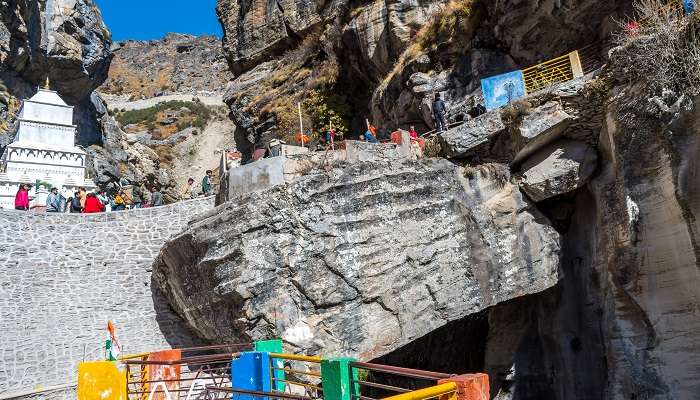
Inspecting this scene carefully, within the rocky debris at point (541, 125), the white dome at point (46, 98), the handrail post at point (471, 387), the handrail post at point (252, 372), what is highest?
the white dome at point (46, 98)

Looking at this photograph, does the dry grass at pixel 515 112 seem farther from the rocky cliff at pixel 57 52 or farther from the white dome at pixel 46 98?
the rocky cliff at pixel 57 52

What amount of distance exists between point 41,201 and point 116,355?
10.2 meters

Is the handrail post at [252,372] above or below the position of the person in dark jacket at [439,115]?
below

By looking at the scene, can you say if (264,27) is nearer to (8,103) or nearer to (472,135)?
(8,103)

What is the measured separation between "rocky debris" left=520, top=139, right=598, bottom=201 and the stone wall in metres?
9.11

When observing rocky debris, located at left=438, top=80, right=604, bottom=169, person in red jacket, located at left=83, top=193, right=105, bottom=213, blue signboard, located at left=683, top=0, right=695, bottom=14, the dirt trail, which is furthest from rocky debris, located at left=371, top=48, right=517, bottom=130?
the dirt trail

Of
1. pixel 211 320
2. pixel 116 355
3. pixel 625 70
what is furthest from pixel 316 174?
pixel 625 70

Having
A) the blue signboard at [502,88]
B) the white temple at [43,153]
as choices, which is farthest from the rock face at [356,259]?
the white temple at [43,153]

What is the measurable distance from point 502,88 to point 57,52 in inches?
1290

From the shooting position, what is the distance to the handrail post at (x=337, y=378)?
5.88 metres

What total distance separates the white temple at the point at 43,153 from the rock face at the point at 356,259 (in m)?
14.4

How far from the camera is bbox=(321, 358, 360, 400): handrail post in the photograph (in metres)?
5.88

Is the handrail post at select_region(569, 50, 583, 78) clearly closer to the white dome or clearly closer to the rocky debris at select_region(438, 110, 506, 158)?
the rocky debris at select_region(438, 110, 506, 158)

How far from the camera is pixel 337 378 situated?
593 centimetres
